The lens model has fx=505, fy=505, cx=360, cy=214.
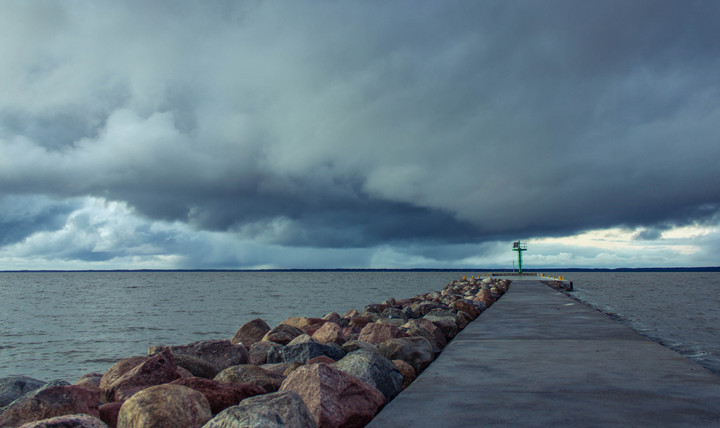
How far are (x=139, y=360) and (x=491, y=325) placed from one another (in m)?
6.93

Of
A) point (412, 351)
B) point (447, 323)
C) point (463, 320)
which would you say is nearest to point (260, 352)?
point (412, 351)

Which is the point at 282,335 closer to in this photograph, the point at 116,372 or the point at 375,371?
the point at 116,372

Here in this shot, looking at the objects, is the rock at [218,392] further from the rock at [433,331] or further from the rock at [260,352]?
the rock at [433,331]

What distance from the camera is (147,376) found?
17.0ft

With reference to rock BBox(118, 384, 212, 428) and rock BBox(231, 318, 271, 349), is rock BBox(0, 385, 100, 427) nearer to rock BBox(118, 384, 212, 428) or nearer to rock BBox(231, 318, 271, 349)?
rock BBox(118, 384, 212, 428)

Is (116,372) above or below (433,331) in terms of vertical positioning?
below

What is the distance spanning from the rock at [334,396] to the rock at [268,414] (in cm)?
38

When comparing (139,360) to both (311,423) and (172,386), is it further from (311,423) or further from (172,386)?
(311,423)

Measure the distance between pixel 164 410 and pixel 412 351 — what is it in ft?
11.7

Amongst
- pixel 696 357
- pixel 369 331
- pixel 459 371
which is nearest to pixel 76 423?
pixel 459 371

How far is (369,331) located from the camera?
8.05m

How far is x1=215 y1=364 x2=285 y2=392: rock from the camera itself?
502 centimetres

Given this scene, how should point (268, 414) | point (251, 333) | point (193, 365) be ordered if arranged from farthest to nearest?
1. point (251, 333)
2. point (193, 365)
3. point (268, 414)

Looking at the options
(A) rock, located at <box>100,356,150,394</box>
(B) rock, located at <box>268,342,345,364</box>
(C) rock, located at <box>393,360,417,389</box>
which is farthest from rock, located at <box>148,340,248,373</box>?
(C) rock, located at <box>393,360,417,389</box>
